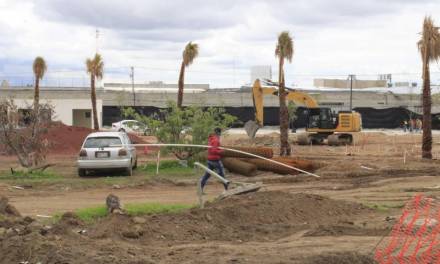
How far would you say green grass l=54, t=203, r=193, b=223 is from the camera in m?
14.2

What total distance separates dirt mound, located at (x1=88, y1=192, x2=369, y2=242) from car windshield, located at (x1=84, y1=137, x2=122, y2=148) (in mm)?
8983

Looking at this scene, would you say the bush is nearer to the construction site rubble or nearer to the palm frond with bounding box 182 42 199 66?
the construction site rubble

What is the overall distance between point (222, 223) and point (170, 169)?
1293 centimetres

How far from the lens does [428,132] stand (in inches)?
1184

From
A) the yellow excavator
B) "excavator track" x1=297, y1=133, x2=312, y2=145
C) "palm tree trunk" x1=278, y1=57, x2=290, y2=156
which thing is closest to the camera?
"palm tree trunk" x1=278, y1=57, x2=290, y2=156

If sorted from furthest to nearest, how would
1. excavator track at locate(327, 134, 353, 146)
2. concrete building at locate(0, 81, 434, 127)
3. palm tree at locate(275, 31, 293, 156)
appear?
concrete building at locate(0, 81, 434, 127) < excavator track at locate(327, 134, 353, 146) < palm tree at locate(275, 31, 293, 156)

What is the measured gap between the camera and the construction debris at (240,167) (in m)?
24.2

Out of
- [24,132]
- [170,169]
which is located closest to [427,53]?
[170,169]

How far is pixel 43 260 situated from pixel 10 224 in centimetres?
286

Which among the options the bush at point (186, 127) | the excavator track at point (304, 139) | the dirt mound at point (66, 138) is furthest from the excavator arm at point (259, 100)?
the bush at point (186, 127)

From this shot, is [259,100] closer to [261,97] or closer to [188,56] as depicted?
[261,97]

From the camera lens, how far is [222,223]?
42.8 feet

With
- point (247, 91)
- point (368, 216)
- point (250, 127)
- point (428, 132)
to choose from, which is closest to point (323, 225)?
point (368, 216)

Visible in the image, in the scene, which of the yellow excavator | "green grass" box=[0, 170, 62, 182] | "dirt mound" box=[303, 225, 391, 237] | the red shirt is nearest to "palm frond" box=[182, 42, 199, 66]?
the yellow excavator
